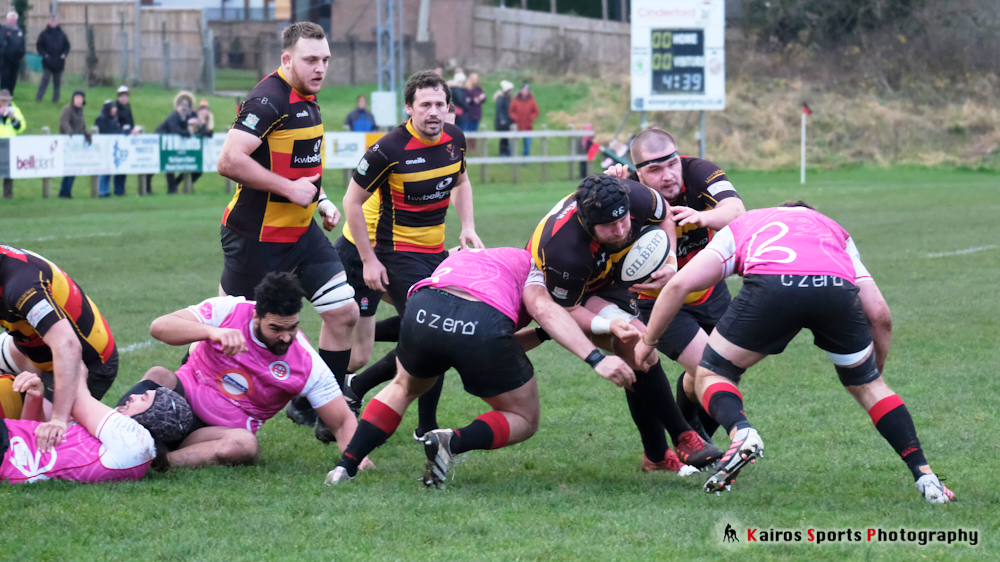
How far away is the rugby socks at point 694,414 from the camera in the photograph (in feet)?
19.6

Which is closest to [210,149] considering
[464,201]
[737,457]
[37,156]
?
[37,156]

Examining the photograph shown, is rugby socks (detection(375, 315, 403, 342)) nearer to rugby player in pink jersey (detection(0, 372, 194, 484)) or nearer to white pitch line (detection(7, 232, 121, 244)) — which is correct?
rugby player in pink jersey (detection(0, 372, 194, 484))

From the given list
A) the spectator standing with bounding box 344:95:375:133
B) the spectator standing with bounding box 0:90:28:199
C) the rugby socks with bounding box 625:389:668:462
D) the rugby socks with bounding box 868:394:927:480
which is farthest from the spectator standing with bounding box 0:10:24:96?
the rugby socks with bounding box 868:394:927:480

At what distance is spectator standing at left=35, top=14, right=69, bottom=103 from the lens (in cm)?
2545

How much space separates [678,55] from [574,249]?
2193 cm

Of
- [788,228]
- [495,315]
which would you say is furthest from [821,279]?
[495,315]

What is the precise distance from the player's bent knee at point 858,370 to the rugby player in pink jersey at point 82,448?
318cm

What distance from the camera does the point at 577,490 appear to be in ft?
16.0

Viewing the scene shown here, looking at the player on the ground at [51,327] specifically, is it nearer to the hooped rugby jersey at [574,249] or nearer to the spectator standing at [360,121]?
the hooped rugby jersey at [574,249]

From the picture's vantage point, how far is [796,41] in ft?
141

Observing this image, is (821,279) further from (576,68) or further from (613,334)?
(576,68)

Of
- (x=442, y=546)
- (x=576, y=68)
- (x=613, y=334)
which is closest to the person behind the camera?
(x=442, y=546)

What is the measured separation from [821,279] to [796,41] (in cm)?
4120

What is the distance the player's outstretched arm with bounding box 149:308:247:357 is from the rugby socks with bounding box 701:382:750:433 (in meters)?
2.18
